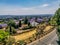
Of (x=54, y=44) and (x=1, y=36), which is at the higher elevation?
(x=1, y=36)

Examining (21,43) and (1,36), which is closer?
(1,36)

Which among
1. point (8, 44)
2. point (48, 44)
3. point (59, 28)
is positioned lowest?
point (48, 44)

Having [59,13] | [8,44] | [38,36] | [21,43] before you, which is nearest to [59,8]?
[59,13]

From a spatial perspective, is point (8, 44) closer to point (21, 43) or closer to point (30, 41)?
point (21, 43)

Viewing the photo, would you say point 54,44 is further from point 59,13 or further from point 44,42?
point 59,13

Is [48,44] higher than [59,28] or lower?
lower

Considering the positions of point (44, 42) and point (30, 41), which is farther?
point (44, 42)

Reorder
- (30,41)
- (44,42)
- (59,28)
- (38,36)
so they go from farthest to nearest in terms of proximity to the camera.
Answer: (38,36) < (44,42) < (30,41) < (59,28)

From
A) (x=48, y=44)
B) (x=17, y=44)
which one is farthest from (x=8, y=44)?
(x=48, y=44)

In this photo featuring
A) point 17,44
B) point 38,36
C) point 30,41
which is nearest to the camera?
point 17,44
